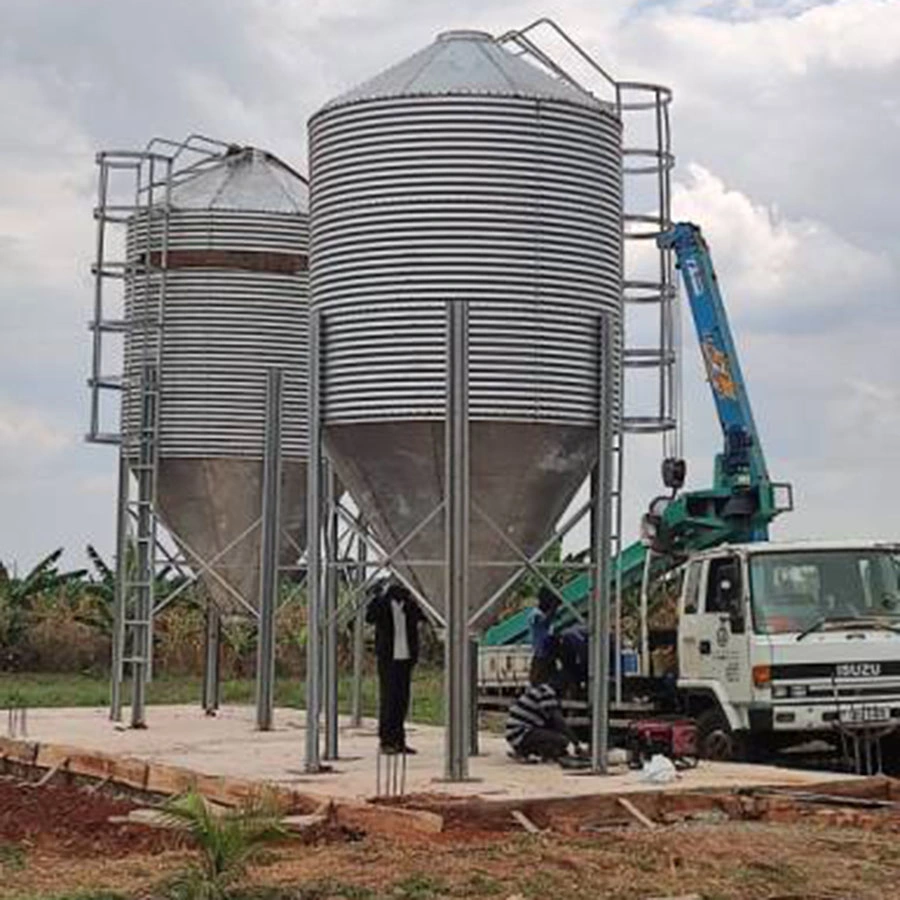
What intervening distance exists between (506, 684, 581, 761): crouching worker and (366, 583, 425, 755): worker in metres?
1.00

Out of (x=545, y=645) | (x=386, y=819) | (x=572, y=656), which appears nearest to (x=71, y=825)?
(x=386, y=819)

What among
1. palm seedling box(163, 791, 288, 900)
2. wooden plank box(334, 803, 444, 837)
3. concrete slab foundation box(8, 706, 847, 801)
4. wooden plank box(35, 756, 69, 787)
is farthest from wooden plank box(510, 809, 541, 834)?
wooden plank box(35, 756, 69, 787)

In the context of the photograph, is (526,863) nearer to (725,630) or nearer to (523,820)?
(523,820)

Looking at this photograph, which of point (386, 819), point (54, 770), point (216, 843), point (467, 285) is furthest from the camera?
point (54, 770)

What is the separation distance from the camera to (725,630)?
17.0 metres

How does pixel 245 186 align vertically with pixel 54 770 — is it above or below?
above

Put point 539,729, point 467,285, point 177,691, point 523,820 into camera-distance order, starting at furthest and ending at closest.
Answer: point 177,691
point 539,729
point 467,285
point 523,820

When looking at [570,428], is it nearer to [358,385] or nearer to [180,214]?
[358,385]

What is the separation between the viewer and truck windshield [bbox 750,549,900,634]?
1673 centimetres

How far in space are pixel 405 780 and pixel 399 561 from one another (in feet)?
6.14

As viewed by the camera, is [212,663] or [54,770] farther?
[212,663]

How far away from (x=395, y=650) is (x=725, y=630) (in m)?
3.06

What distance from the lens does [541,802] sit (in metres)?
12.8

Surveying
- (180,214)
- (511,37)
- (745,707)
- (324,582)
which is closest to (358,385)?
(324,582)
